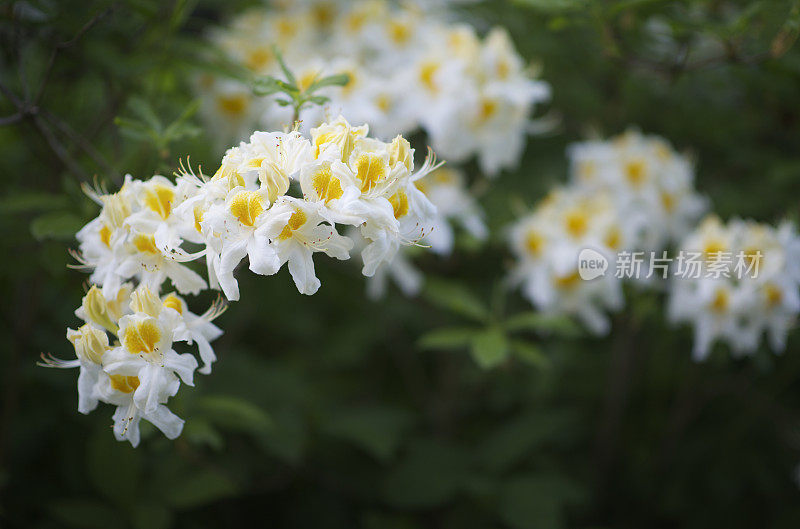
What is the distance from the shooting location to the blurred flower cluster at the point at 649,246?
156cm

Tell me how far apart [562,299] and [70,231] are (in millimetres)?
1306

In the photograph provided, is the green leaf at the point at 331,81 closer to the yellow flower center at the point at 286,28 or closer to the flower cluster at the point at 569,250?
the flower cluster at the point at 569,250

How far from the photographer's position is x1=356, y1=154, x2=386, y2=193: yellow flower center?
0.91 m

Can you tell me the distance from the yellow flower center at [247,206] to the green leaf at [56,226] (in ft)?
1.68

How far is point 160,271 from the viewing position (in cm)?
99

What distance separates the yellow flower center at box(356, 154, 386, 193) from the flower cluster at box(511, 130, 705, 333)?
95 centimetres

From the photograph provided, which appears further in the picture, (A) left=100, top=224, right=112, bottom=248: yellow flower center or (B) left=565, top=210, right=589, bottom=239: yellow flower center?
(B) left=565, top=210, right=589, bottom=239: yellow flower center

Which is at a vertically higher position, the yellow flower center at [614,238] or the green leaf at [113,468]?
the yellow flower center at [614,238]

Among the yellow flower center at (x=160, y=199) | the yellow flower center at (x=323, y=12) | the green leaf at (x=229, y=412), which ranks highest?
the yellow flower center at (x=323, y=12)

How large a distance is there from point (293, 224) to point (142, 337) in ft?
0.92

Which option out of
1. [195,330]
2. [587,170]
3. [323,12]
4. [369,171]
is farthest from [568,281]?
[323,12]

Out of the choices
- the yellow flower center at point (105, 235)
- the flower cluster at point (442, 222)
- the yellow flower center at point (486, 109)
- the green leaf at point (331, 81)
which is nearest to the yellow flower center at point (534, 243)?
the flower cluster at point (442, 222)

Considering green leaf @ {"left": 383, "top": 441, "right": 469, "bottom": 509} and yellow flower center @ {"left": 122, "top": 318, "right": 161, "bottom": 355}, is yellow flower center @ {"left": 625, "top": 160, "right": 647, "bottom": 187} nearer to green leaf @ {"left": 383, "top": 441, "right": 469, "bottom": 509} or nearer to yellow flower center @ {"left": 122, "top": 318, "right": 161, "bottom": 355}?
green leaf @ {"left": 383, "top": 441, "right": 469, "bottom": 509}

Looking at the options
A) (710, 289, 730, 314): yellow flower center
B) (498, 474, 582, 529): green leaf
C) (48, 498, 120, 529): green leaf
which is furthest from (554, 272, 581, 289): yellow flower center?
(48, 498, 120, 529): green leaf
